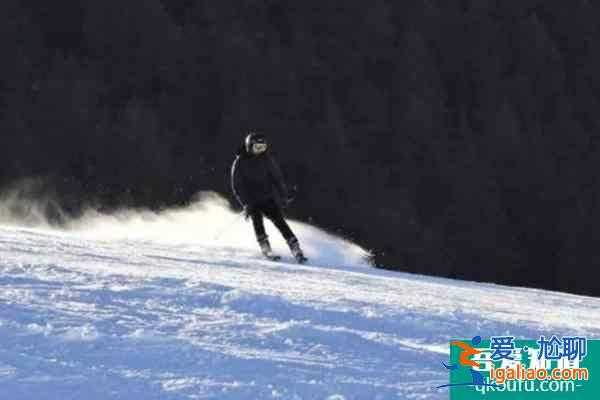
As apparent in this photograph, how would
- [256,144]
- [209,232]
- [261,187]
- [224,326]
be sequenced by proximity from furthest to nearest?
[209,232] < [261,187] < [256,144] < [224,326]

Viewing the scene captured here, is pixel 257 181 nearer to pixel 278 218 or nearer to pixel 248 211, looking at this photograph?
pixel 248 211

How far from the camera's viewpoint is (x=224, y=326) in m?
5.40

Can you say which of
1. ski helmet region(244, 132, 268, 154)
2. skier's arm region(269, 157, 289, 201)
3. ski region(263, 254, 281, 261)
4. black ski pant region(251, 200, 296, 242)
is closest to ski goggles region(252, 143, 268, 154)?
ski helmet region(244, 132, 268, 154)

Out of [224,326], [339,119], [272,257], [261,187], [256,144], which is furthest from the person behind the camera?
[339,119]

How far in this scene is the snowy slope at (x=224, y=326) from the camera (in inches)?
169

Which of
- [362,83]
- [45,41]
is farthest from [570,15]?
[45,41]

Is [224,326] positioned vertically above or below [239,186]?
below

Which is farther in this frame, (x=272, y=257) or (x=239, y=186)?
(x=239, y=186)

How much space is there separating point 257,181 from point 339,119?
47099mm

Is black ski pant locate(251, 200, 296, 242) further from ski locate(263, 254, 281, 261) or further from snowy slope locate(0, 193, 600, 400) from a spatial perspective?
snowy slope locate(0, 193, 600, 400)

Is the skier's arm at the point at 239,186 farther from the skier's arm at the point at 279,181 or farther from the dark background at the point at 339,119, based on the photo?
the dark background at the point at 339,119

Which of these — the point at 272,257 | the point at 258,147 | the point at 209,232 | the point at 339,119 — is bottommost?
the point at 272,257

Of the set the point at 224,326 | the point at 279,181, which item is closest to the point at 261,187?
the point at 279,181

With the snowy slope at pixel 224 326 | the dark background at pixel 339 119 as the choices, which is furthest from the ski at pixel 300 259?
the dark background at pixel 339 119
